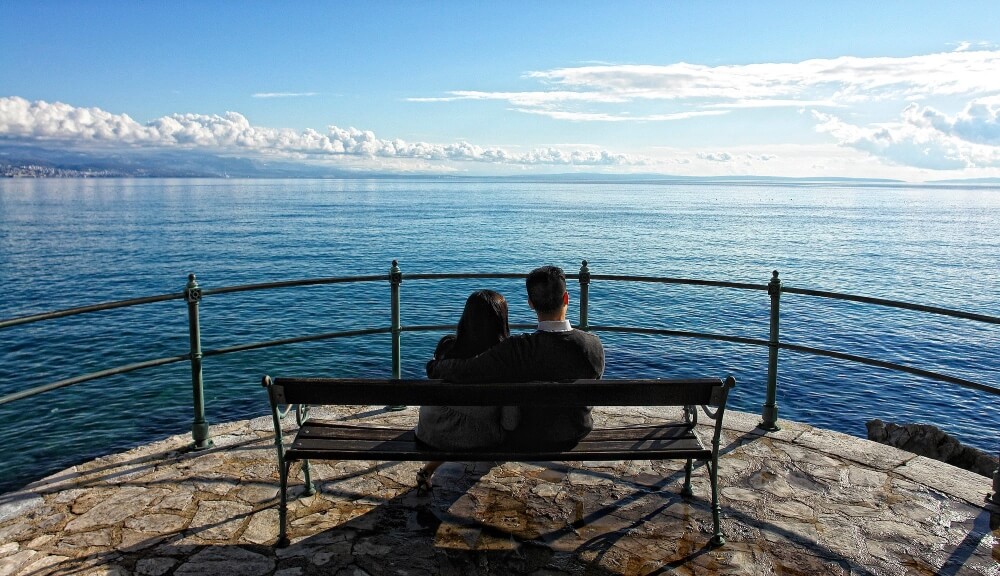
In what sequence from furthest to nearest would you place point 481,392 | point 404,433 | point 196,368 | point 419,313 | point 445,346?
1. point 419,313
2. point 196,368
3. point 404,433
4. point 445,346
5. point 481,392

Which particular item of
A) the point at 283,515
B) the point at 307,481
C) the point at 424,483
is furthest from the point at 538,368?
the point at 307,481

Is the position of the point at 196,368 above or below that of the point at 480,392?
below

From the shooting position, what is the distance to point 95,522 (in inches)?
175

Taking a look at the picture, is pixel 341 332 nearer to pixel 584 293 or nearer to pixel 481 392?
pixel 584 293

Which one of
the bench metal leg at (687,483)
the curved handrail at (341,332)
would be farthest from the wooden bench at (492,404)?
the curved handrail at (341,332)

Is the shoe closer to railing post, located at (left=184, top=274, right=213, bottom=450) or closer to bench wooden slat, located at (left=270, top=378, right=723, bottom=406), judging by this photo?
bench wooden slat, located at (left=270, top=378, right=723, bottom=406)

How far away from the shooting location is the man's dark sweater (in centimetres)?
398

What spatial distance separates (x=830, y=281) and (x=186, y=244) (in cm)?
4462

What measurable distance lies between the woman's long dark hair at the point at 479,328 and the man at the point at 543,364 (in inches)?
5.8

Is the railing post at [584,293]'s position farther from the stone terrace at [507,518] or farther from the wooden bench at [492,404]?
the wooden bench at [492,404]

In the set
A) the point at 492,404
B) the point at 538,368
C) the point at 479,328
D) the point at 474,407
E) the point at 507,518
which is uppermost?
the point at 479,328

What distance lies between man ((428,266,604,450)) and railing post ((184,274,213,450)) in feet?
7.51

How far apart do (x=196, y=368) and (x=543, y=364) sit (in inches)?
122

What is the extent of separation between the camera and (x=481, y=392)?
12.6 feet
